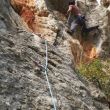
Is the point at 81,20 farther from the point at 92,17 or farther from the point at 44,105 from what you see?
the point at 44,105

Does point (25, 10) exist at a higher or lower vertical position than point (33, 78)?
higher

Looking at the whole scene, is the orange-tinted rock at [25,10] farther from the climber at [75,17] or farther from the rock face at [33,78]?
the rock face at [33,78]

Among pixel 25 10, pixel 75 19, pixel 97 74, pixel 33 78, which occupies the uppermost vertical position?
pixel 25 10

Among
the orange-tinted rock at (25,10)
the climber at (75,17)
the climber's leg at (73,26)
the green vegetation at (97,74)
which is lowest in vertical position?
the green vegetation at (97,74)

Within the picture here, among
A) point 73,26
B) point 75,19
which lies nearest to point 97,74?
point 73,26

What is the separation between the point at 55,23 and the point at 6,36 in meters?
6.37

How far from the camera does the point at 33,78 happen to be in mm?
6555

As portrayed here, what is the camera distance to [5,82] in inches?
233

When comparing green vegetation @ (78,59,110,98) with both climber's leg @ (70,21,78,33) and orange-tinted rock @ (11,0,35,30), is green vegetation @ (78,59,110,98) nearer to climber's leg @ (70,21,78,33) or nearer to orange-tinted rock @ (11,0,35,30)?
orange-tinted rock @ (11,0,35,30)

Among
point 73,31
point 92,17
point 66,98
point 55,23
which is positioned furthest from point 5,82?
point 92,17

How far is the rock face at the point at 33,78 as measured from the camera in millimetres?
5863

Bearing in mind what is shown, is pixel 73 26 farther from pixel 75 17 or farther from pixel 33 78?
pixel 33 78

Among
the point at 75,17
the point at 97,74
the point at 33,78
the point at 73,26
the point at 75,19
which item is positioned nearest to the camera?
the point at 33,78

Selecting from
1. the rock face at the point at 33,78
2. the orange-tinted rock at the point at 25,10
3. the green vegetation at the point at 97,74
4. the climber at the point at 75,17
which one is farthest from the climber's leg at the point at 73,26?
the rock face at the point at 33,78
